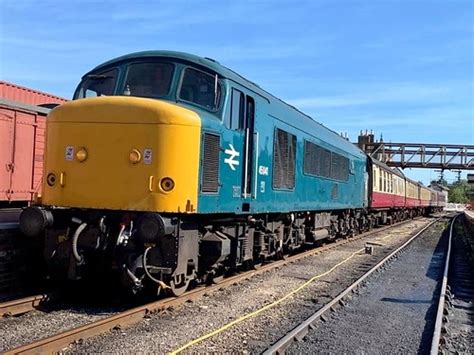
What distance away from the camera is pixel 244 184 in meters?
8.77

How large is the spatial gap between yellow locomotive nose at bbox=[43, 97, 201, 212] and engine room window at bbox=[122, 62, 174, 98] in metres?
0.72

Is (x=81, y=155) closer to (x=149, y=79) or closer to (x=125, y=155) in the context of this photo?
(x=125, y=155)

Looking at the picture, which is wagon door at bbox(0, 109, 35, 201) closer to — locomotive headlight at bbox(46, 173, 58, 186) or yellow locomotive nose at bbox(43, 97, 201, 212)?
locomotive headlight at bbox(46, 173, 58, 186)

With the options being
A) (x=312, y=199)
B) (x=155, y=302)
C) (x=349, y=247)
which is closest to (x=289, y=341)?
(x=155, y=302)

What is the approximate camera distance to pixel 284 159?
35.5 feet

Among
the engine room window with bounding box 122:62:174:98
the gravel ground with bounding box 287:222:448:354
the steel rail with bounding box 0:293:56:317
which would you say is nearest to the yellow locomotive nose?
A: the engine room window with bounding box 122:62:174:98

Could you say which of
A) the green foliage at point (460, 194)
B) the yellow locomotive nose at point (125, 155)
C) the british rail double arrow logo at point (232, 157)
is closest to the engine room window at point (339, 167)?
the british rail double arrow logo at point (232, 157)

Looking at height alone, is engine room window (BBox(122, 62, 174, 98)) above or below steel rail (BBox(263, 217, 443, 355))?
above

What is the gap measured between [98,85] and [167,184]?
2.52 meters

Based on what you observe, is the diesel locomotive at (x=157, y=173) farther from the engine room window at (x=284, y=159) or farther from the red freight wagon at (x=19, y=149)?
the red freight wagon at (x=19, y=149)

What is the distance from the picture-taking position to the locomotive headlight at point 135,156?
6.92 metres

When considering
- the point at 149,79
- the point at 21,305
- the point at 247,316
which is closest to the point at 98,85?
the point at 149,79

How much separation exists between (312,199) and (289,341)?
731 cm

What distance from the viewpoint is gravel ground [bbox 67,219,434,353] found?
575cm
